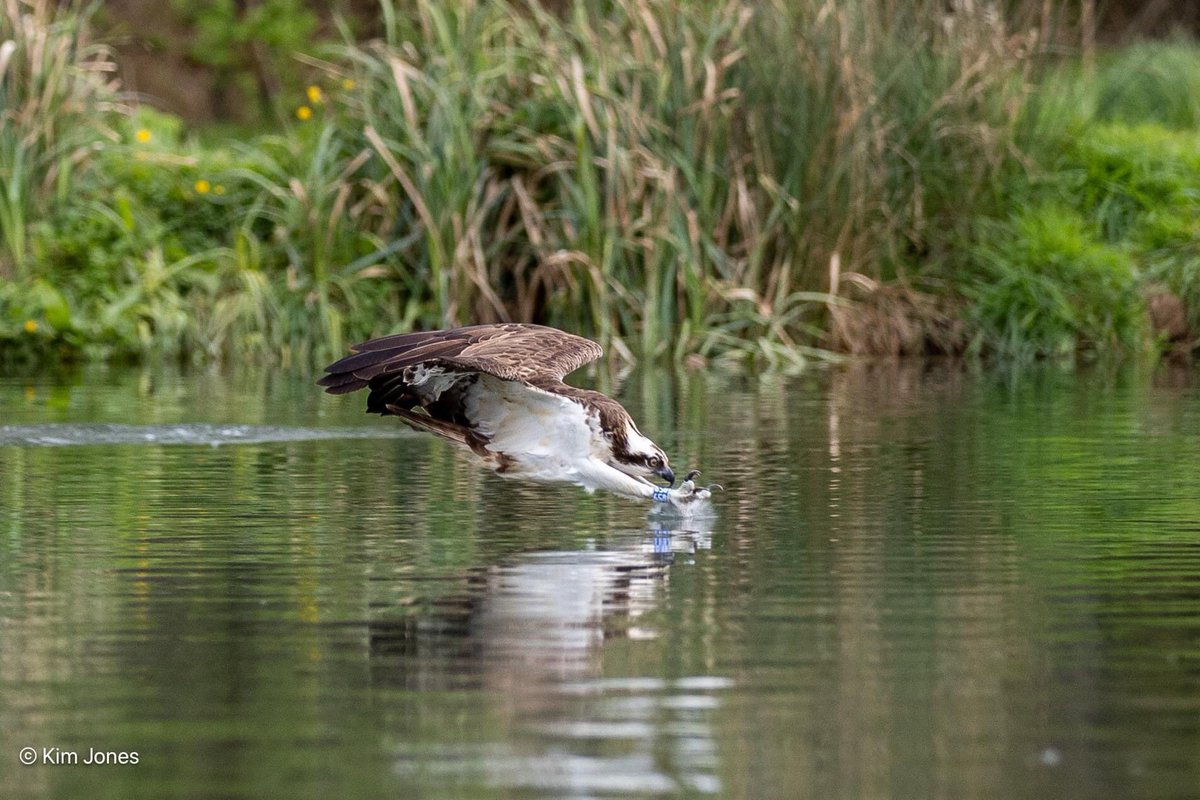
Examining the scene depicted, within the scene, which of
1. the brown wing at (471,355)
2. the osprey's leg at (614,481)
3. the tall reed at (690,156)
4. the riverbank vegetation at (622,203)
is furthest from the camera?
the riverbank vegetation at (622,203)

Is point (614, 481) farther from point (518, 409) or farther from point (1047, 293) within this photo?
point (1047, 293)

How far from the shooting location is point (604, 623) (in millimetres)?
6477

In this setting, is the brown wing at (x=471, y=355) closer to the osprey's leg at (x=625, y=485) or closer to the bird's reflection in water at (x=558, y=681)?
the osprey's leg at (x=625, y=485)

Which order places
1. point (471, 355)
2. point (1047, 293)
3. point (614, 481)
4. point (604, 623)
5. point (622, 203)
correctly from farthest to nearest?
1. point (1047, 293)
2. point (622, 203)
3. point (614, 481)
4. point (471, 355)
5. point (604, 623)

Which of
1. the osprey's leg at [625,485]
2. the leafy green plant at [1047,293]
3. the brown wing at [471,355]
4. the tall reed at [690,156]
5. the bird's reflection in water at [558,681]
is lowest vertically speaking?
the bird's reflection in water at [558,681]

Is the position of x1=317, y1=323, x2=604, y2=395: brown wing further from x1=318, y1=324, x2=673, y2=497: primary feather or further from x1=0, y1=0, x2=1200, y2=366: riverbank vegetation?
x1=0, y1=0, x2=1200, y2=366: riverbank vegetation

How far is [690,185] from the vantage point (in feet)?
58.7

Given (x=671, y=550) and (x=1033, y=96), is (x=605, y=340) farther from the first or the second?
(x=671, y=550)

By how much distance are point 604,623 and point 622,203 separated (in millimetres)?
11601

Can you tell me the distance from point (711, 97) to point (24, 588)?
443 inches

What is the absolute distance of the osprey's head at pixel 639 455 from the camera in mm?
8703

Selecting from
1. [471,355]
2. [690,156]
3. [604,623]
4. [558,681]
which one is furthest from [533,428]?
[690,156]

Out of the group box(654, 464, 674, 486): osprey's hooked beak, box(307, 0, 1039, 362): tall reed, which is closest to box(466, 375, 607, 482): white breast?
box(654, 464, 674, 486): osprey's hooked beak

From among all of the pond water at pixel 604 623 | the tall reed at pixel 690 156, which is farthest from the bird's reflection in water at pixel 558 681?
the tall reed at pixel 690 156
